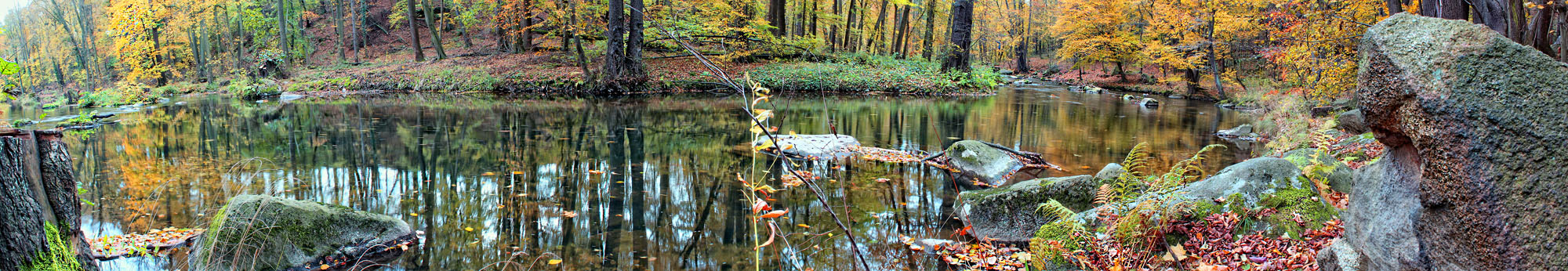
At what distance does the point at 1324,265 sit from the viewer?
129 inches

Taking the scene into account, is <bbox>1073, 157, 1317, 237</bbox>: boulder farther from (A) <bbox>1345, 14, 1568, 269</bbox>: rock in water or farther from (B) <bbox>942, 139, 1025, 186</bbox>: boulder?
(B) <bbox>942, 139, 1025, 186</bbox>: boulder

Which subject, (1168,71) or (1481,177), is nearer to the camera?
(1481,177)

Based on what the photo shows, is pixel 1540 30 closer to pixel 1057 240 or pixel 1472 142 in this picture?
pixel 1057 240

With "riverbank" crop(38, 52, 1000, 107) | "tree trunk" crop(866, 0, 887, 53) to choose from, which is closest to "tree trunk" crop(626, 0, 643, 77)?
"riverbank" crop(38, 52, 1000, 107)

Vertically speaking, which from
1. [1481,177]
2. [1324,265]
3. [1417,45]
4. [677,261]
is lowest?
[677,261]

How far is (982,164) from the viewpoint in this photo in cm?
792

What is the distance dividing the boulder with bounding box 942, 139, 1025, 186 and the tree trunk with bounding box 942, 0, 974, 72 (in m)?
15.8

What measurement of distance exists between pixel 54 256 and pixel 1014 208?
4.99 m

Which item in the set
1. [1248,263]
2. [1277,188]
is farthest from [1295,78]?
[1248,263]

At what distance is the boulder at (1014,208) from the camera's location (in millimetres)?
5125

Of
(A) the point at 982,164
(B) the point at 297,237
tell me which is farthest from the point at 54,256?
(A) the point at 982,164

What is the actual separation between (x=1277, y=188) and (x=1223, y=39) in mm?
22394

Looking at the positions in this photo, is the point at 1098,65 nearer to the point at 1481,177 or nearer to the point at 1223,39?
the point at 1223,39

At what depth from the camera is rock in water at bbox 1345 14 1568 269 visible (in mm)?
2326
